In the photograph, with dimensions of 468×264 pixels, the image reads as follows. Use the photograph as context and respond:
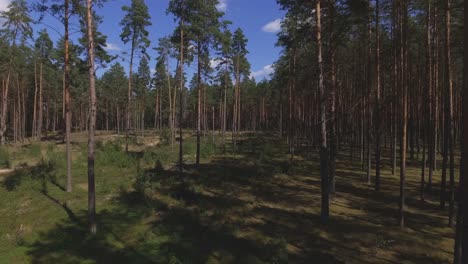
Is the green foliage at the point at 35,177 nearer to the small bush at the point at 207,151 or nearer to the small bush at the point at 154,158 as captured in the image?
the small bush at the point at 154,158

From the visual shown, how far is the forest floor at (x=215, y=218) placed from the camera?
1305 centimetres

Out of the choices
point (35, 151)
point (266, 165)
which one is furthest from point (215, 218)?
point (35, 151)

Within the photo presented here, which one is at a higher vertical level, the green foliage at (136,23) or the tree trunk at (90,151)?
the green foliage at (136,23)

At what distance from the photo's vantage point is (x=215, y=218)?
658 inches

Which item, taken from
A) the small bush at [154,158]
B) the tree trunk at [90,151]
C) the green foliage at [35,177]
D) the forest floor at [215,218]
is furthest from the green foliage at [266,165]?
the green foliage at [35,177]

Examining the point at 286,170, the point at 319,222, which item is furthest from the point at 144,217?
the point at 286,170

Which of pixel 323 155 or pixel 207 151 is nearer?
pixel 323 155

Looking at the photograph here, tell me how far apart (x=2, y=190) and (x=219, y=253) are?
15759mm

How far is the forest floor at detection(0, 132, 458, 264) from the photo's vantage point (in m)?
13.1

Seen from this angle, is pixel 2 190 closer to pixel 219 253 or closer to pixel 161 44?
pixel 219 253

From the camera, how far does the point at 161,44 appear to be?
4703cm

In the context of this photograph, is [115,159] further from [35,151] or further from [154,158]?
[35,151]

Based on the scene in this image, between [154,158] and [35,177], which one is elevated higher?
[154,158]

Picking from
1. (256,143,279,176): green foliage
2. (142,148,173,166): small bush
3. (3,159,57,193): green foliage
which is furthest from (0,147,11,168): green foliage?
(256,143,279,176): green foliage
